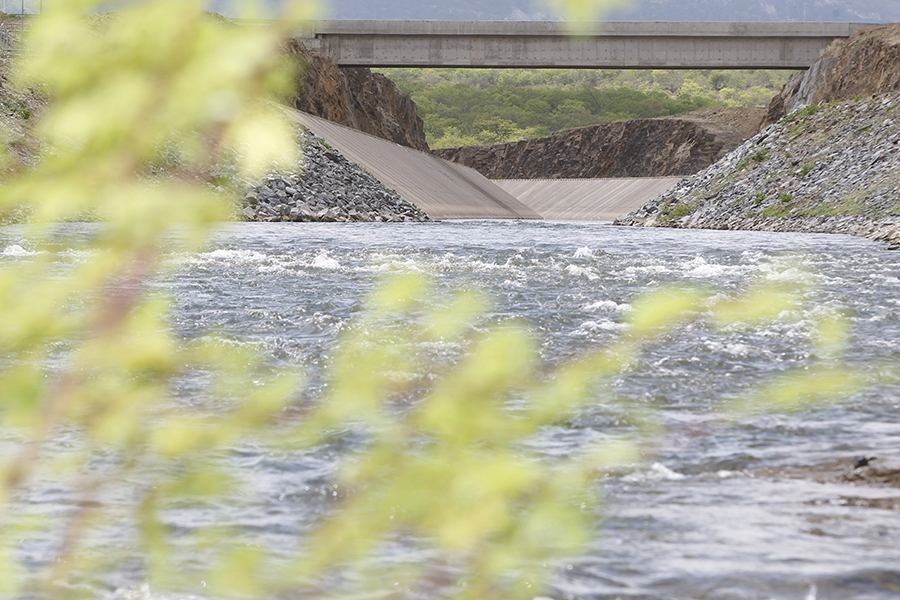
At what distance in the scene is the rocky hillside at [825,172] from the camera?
28.9 metres

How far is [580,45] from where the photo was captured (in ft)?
186

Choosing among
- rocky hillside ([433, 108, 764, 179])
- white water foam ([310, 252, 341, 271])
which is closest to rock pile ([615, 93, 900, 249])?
white water foam ([310, 252, 341, 271])

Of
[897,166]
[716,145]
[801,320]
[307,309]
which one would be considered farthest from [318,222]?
[716,145]

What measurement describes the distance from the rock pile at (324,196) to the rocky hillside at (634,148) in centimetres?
4998

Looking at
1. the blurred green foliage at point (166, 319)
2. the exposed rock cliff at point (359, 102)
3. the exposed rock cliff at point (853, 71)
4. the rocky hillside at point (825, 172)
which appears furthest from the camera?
the exposed rock cliff at point (359, 102)

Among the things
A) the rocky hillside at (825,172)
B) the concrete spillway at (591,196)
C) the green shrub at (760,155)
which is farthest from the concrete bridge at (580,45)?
the green shrub at (760,155)

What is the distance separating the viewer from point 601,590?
9.58 feet

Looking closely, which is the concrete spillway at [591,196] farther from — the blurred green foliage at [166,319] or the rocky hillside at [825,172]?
the blurred green foliage at [166,319]

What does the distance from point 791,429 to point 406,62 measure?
5611 cm

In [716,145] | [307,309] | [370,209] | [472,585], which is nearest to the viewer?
[472,585]

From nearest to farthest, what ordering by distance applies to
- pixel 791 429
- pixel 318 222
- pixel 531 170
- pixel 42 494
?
pixel 42 494 → pixel 791 429 → pixel 318 222 → pixel 531 170

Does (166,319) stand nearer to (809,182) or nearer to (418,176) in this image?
(809,182)

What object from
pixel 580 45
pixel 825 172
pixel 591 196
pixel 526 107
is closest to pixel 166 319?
pixel 825 172

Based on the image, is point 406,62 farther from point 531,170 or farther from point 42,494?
point 42,494
